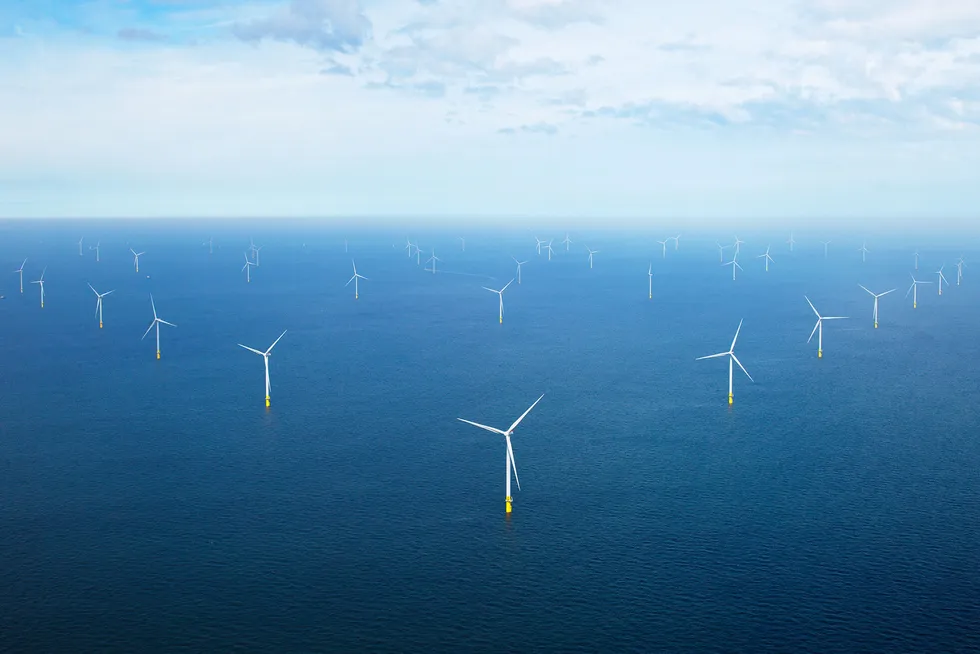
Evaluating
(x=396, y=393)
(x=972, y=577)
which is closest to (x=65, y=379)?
(x=396, y=393)

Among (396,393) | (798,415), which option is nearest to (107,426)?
(396,393)

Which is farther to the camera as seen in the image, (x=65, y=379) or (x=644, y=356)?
(x=644, y=356)

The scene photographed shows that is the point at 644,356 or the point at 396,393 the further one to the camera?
the point at 644,356

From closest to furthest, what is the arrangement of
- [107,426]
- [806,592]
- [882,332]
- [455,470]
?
[806,592] → [455,470] → [107,426] → [882,332]

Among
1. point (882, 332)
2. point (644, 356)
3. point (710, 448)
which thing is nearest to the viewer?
point (710, 448)

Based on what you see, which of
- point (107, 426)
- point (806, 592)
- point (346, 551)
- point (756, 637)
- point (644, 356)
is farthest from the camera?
point (644, 356)

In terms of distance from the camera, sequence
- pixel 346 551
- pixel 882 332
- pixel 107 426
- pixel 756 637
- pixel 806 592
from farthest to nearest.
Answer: pixel 882 332
pixel 107 426
pixel 346 551
pixel 806 592
pixel 756 637

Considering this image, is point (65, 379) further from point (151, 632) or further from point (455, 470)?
point (151, 632)

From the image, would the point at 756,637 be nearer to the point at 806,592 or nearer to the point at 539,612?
the point at 806,592
